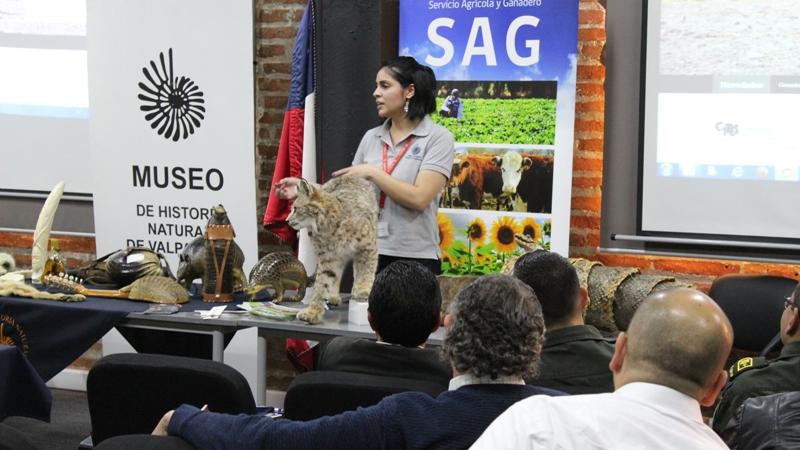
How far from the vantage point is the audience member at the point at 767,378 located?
91.5 inches

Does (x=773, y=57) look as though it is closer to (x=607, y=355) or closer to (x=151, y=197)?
(x=607, y=355)

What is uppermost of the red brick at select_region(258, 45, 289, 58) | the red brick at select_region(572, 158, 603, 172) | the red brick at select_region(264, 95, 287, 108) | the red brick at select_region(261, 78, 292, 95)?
the red brick at select_region(258, 45, 289, 58)

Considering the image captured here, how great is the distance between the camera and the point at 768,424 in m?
1.92

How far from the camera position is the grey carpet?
461 centimetres

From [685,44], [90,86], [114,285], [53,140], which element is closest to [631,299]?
[685,44]

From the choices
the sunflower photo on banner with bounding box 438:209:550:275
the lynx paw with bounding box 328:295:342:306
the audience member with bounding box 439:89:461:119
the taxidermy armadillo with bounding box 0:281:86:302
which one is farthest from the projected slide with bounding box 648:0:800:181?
the taxidermy armadillo with bounding box 0:281:86:302

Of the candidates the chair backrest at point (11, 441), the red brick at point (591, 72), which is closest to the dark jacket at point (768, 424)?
the chair backrest at point (11, 441)

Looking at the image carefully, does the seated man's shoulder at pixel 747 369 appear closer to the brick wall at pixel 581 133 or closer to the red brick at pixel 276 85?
the brick wall at pixel 581 133

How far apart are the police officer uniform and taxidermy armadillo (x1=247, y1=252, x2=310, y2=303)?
196 cm

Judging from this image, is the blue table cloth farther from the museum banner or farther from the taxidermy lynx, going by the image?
the museum banner

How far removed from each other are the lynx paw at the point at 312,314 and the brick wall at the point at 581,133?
1.51 metres

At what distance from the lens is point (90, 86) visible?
4879 mm

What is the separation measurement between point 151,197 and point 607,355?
2831mm

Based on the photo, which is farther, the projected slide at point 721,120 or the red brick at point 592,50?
the red brick at point 592,50
